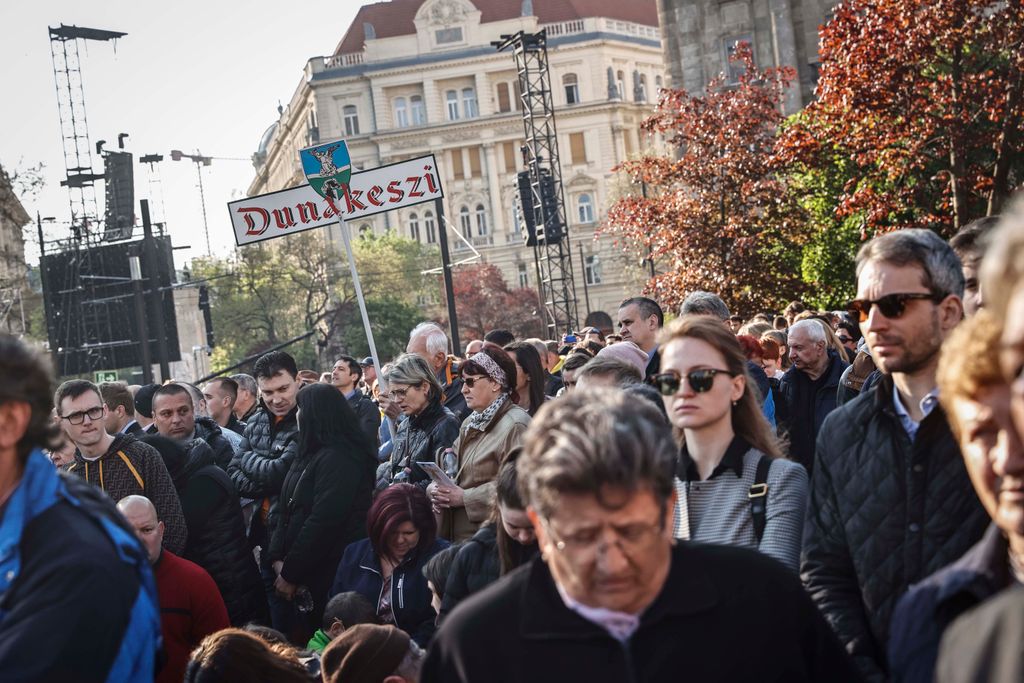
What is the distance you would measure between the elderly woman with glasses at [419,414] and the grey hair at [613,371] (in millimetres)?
1865

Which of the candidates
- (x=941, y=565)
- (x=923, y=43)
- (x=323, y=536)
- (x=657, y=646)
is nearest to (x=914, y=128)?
(x=923, y=43)

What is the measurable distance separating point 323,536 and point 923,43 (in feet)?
35.0

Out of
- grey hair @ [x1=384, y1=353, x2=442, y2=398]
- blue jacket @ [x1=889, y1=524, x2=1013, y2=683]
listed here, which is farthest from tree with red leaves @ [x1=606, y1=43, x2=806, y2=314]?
blue jacket @ [x1=889, y1=524, x2=1013, y2=683]

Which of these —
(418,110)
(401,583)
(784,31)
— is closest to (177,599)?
(401,583)

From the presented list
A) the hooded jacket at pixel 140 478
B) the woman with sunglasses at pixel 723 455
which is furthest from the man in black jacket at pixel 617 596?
the hooded jacket at pixel 140 478

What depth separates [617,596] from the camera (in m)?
2.69

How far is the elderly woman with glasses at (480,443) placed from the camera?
6957mm

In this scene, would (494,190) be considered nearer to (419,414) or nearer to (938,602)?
(419,414)

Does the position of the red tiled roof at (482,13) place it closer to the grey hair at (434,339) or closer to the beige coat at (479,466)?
the grey hair at (434,339)

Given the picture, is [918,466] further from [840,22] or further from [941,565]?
[840,22]

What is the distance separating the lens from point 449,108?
10156cm

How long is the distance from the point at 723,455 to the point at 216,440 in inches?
214

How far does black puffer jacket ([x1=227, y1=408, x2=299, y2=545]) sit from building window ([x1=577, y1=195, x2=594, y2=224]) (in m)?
91.5

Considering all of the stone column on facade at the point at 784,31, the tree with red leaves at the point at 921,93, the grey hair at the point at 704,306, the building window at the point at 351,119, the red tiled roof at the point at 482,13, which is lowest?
the grey hair at the point at 704,306
